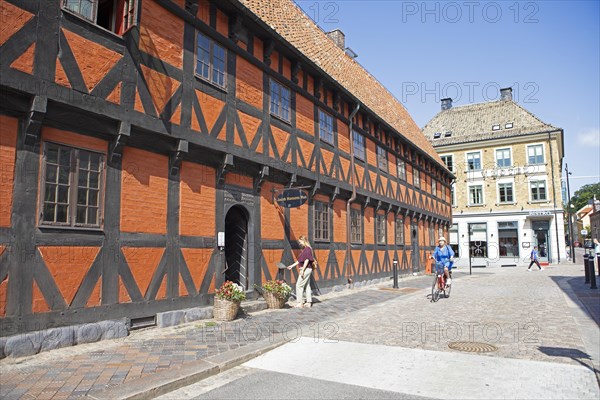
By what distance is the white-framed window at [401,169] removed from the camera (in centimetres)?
2223

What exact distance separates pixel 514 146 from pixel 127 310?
131 ft

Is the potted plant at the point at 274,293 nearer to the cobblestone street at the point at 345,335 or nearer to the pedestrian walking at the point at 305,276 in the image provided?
the cobblestone street at the point at 345,335

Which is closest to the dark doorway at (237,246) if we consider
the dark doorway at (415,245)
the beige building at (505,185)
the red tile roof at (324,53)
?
the red tile roof at (324,53)

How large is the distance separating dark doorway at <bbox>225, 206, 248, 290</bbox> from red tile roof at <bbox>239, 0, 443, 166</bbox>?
4908mm

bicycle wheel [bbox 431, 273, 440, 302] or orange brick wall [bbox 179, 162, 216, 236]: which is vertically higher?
orange brick wall [bbox 179, 162, 216, 236]

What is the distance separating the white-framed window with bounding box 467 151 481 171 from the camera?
42031 millimetres

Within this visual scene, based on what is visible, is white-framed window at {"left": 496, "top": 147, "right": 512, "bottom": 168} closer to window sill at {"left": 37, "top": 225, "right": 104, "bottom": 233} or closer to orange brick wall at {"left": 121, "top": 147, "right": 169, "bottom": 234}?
orange brick wall at {"left": 121, "top": 147, "right": 169, "bottom": 234}

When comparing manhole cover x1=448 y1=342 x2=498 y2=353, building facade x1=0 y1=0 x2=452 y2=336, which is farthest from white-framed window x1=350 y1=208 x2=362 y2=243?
manhole cover x1=448 y1=342 x2=498 y2=353

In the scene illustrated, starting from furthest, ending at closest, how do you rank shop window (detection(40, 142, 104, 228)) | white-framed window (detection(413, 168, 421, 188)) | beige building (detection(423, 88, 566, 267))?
beige building (detection(423, 88, 566, 267))
white-framed window (detection(413, 168, 421, 188))
shop window (detection(40, 142, 104, 228))

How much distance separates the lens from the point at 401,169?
22625 mm

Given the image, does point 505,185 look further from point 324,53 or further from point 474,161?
point 324,53

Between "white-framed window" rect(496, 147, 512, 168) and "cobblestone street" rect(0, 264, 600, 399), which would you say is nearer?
"cobblestone street" rect(0, 264, 600, 399)

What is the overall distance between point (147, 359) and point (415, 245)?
2045 cm

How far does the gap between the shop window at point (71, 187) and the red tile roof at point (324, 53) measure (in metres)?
5.74
